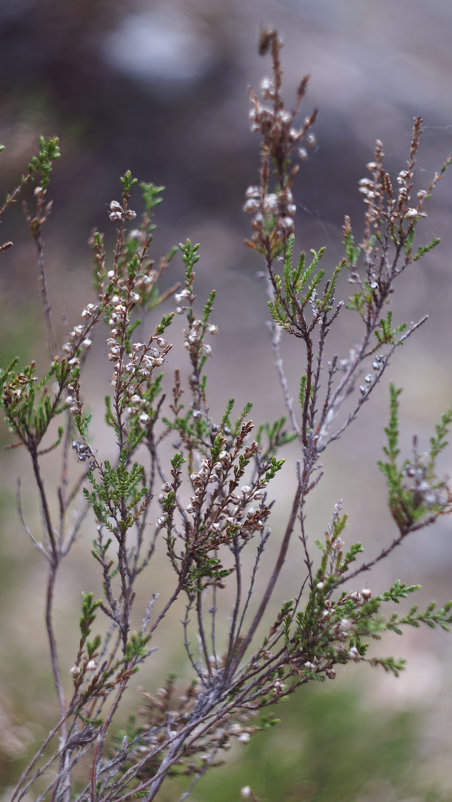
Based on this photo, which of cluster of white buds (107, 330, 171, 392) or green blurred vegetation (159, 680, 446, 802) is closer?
cluster of white buds (107, 330, 171, 392)

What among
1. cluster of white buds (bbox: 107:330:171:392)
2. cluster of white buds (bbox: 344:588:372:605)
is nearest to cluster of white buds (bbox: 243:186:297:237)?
cluster of white buds (bbox: 107:330:171:392)

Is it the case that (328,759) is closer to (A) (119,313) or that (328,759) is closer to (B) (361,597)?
(B) (361,597)

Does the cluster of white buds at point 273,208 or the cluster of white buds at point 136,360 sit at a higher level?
the cluster of white buds at point 273,208

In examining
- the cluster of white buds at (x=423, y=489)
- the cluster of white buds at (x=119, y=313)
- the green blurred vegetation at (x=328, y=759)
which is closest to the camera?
the cluster of white buds at (x=423, y=489)

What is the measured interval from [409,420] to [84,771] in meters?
2.09

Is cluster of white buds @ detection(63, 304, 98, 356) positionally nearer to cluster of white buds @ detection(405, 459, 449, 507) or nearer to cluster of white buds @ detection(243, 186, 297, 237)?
cluster of white buds @ detection(243, 186, 297, 237)

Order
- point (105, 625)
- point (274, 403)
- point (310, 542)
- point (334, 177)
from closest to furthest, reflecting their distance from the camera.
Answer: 1. point (105, 625)
2. point (310, 542)
3. point (274, 403)
4. point (334, 177)

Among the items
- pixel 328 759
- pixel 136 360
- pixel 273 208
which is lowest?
pixel 328 759

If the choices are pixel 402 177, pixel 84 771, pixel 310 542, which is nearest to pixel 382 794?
pixel 84 771

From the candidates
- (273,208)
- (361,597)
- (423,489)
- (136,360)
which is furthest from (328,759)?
(273,208)

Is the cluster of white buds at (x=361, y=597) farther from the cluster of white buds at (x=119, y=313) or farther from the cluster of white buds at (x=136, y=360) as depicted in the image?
the cluster of white buds at (x=119, y=313)

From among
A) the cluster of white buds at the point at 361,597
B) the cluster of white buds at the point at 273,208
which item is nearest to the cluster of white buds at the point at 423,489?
the cluster of white buds at the point at 361,597

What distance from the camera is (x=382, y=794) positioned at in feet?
4.35

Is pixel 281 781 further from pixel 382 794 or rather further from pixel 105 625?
pixel 105 625
